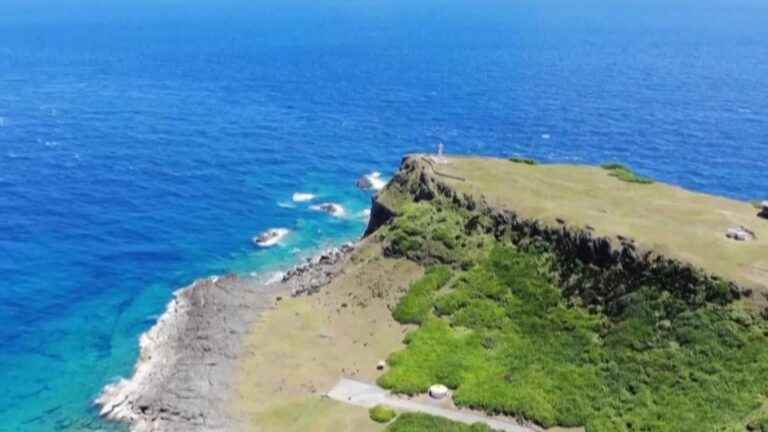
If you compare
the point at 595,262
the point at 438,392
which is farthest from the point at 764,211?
the point at 438,392

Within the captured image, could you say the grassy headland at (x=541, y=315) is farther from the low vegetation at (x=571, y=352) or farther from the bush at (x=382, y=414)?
the bush at (x=382, y=414)

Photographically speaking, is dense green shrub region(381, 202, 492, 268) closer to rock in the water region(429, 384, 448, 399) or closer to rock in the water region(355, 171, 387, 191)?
rock in the water region(429, 384, 448, 399)

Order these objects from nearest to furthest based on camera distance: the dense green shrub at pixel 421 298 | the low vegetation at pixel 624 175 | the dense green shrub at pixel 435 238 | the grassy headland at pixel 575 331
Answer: the grassy headland at pixel 575 331, the dense green shrub at pixel 421 298, the dense green shrub at pixel 435 238, the low vegetation at pixel 624 175

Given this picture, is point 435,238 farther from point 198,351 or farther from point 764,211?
point 764,211

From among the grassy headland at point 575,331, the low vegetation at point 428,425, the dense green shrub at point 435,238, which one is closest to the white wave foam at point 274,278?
the dense green shrub at point 435,238

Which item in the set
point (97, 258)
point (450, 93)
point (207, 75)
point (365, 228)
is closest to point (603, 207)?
point (365, 228)
